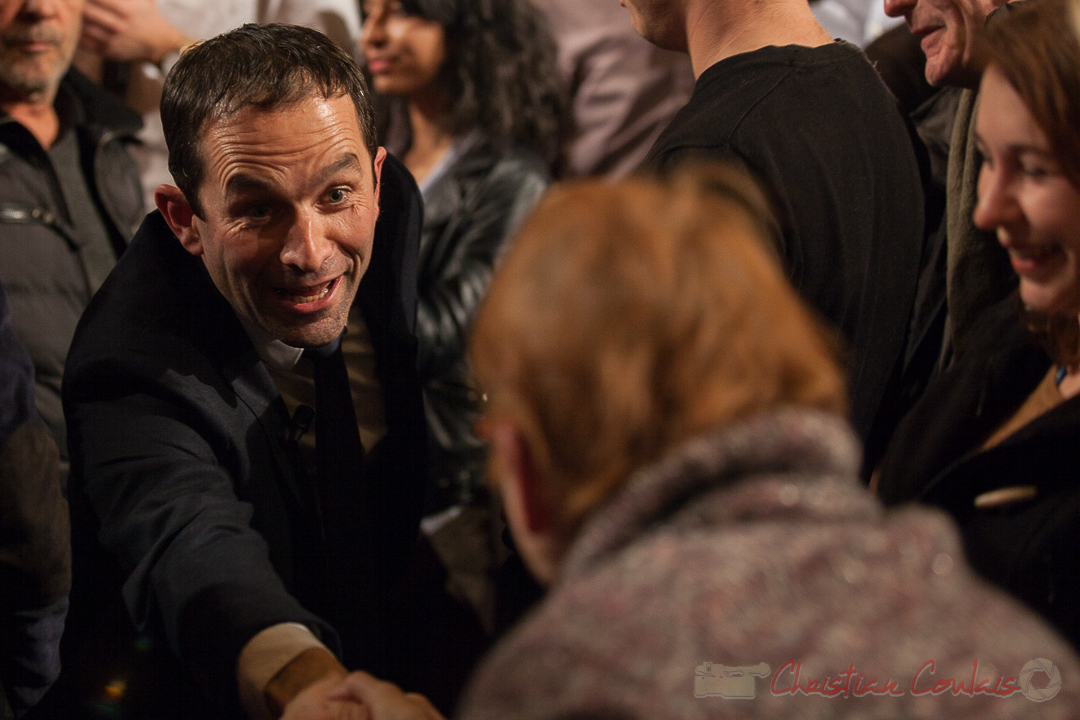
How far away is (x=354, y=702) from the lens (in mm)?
1074

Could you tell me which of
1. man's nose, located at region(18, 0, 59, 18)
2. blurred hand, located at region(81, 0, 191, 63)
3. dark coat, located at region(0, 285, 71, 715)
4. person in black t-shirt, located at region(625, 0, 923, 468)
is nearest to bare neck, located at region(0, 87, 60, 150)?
man's nose, located at region(18, 0, 59, 18)

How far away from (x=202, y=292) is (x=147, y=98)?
1535 mm

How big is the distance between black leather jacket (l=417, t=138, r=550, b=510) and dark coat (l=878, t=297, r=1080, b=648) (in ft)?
4.13

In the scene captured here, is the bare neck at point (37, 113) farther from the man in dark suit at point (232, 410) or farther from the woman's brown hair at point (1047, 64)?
the woman's brown hair at point (1047, 64)

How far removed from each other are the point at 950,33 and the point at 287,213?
3.61 ft

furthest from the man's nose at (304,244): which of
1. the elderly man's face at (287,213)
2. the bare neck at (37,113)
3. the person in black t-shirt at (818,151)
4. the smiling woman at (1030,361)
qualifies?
the bare neck at (37,113)

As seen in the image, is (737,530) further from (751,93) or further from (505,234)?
(505,234)

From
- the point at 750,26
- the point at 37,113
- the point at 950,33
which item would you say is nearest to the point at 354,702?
the point at 750,26

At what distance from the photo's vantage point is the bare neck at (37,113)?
214 cm

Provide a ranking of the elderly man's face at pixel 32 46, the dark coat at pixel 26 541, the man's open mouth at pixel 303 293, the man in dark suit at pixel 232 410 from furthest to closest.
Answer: the elderly man's face at pixel 32 46 → the dark coat at pixel 26 541 → the man's open mouth at pixel 303 293 → the man in dark suit at pixel 232 410

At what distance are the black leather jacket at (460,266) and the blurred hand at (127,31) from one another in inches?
31.0

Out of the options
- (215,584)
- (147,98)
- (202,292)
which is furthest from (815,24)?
(147,98)

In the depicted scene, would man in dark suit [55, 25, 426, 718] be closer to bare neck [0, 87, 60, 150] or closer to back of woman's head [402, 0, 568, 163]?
bare neck [0, 87, 60, 150]

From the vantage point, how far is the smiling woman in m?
0.98
